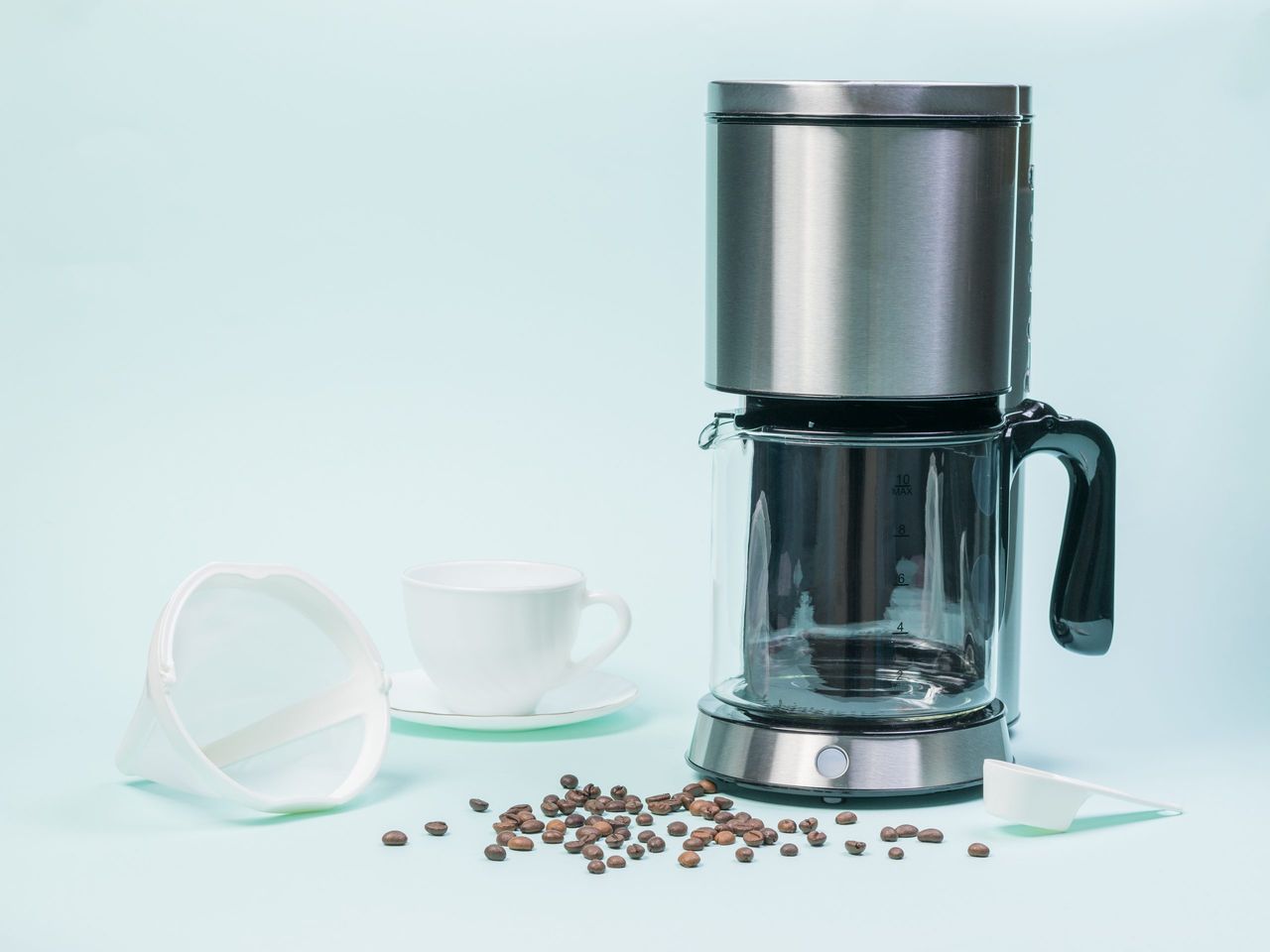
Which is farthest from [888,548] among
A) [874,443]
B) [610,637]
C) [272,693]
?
[272,693]

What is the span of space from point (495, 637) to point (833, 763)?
1.18 feet

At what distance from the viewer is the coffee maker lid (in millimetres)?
1640

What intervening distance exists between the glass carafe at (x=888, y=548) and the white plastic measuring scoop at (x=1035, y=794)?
0.33ft

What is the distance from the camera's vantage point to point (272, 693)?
187cm

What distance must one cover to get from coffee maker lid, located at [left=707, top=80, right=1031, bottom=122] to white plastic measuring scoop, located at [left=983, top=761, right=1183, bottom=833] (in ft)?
1.77

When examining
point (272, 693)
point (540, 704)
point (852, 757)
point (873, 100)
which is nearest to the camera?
point (873, 100)

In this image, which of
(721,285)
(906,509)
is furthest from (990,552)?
(721,285)

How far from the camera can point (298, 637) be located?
1.89 meters

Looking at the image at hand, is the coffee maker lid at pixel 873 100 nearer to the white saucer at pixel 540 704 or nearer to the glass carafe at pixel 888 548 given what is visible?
the glass carafe at pixel 888 548

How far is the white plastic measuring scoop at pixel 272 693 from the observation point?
1.77 metres

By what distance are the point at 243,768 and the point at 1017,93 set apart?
2.98 ft

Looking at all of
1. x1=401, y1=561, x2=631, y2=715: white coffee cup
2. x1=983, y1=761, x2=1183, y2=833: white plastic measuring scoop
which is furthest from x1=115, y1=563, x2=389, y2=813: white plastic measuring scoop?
x1=983, y1=761, x2=1183, y2=833: white plastic measuring scoop

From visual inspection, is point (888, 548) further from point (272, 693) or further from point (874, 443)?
point (272, 693)

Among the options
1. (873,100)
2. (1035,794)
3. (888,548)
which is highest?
(873,100)
